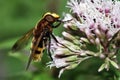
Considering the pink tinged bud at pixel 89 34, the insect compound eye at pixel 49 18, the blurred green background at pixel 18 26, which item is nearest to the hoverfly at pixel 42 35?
the insect compound eye at pixel 49 18

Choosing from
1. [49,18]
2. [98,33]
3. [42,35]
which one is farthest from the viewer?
[49,18]

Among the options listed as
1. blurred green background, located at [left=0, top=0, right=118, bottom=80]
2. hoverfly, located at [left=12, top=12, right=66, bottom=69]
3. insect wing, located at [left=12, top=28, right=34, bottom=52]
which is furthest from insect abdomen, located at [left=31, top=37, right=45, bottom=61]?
blurred green background, located at [left=0, top=0, right=118, bottom=80]

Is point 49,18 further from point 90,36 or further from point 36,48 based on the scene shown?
point 90,36

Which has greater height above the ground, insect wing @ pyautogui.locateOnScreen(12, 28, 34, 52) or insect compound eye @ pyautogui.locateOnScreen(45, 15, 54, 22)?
insect compound eye @ pyautogui.locateOnScreen(45, 15, 54, 22)

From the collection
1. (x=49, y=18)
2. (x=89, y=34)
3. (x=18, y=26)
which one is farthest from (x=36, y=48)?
(x=18, y=26)

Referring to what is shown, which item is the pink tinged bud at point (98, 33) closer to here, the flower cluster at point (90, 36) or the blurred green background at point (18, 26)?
the flower cluster at point (90, 36)

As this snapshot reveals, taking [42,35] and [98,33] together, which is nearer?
[98,33]

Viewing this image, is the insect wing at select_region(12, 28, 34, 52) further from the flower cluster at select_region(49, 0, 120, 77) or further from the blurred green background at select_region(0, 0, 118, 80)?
the blurred green background at select_region(0, 0, 118, 80)

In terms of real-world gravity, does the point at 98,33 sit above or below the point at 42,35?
below

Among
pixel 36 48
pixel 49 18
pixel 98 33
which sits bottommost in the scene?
pixel 98 33
